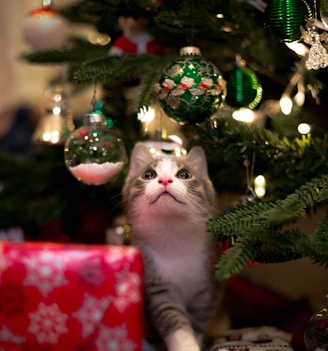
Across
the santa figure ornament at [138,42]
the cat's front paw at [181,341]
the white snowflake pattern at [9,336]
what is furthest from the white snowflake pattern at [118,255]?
the santa figure ornament at [138,42]

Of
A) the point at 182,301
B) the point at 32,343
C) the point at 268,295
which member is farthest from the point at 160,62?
the point at 268,295

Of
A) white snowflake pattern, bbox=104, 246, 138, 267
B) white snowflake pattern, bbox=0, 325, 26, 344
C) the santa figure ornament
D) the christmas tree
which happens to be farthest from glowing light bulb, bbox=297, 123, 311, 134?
white snowflake pattern, bbox=0, 325, 26, 344

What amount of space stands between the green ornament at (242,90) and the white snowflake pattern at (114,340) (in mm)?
433

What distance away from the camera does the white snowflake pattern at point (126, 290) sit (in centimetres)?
62

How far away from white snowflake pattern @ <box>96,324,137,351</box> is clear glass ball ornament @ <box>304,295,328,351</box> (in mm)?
245

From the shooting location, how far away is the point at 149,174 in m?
0.92

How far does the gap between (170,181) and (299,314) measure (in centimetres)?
48

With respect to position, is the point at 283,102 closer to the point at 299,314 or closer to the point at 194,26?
the point at 194,26

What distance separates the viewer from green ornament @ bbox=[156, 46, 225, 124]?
0.83 m

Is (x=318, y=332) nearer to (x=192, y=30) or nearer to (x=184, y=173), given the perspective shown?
(x=184, y=173)

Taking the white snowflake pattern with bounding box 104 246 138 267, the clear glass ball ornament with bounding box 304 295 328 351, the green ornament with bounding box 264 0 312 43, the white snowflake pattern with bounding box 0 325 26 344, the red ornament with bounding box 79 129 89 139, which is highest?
the green ornament with bounding box 264 0 312 43

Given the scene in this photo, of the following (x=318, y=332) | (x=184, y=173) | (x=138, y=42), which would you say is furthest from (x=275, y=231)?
(x=138, y=42)

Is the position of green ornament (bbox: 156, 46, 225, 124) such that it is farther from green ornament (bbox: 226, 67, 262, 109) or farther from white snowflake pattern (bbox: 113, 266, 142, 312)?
white snowflake pattern (bbox: 113, 266, 142, 312)

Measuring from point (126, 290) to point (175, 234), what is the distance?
11.6 inches
